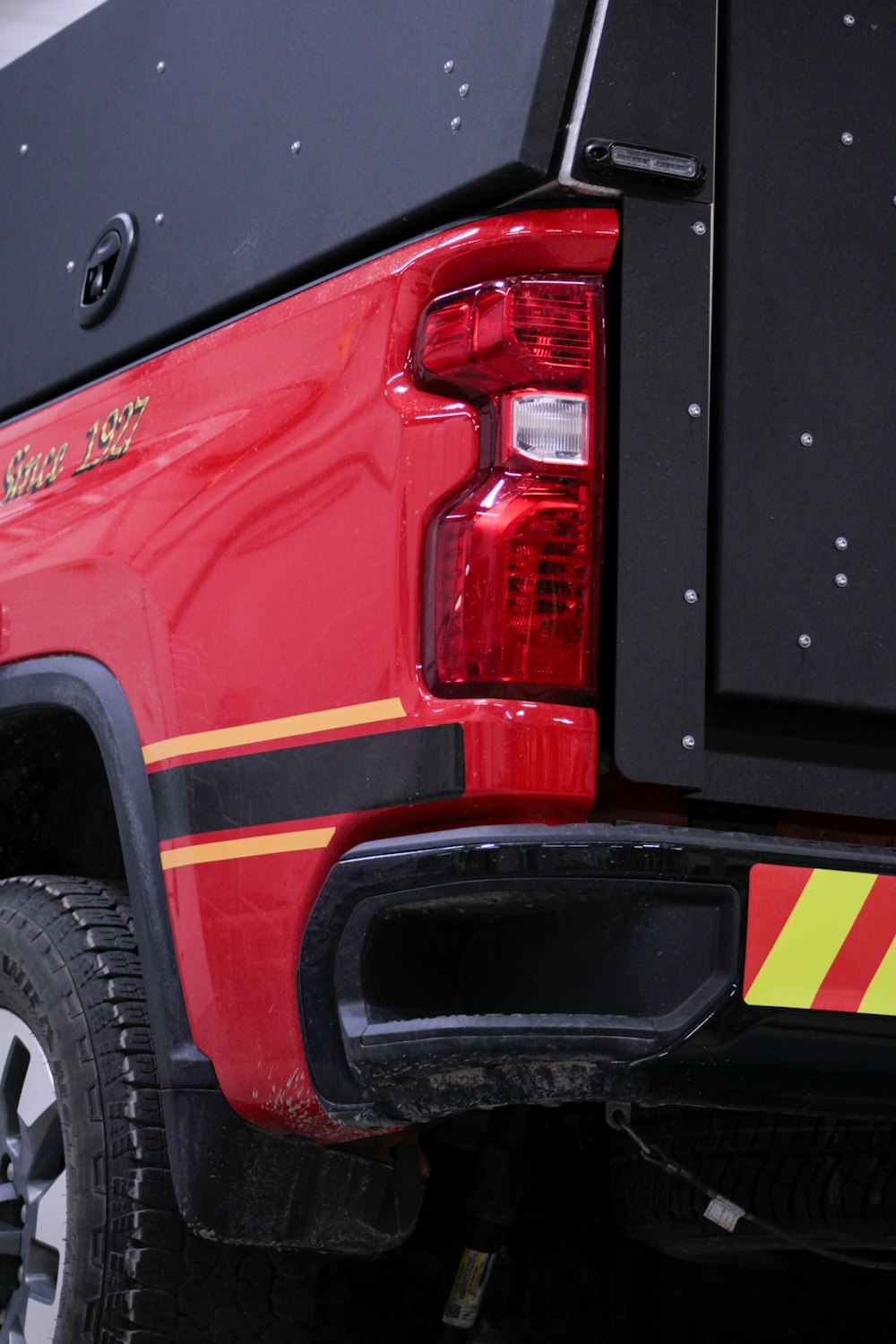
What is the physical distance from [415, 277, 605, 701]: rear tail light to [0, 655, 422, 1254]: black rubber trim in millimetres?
615

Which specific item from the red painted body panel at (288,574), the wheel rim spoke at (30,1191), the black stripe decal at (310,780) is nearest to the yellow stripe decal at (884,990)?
the red painted body panel at (288,574)

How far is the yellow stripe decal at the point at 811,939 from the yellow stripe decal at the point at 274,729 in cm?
46

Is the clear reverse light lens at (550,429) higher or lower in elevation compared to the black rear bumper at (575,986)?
higher

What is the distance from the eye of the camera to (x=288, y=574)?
6.51 ft

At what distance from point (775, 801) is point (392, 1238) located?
32.4 inches

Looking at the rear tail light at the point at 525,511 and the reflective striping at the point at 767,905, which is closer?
the reflective striping at the point at 767,905

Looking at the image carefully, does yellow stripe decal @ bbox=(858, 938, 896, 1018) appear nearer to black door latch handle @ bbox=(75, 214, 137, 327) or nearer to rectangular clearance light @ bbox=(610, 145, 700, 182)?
rectangular clearance light @ bbox=(610, 145, 700, 182)

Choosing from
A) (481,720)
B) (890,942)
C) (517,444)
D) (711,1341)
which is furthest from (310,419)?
(711,1341)

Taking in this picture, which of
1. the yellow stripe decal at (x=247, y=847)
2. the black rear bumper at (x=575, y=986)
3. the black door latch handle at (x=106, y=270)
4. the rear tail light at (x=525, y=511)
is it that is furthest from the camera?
the black door latch handle at (x=106, y=270)

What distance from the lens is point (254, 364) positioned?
2.14 metres

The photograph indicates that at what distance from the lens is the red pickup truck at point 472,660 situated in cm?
173

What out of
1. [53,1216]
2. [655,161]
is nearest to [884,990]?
[655,161]

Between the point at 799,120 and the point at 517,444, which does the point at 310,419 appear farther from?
the point at 799,120

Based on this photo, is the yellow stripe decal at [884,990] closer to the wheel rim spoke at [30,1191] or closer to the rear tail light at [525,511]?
the rear tail light at [525,511]
